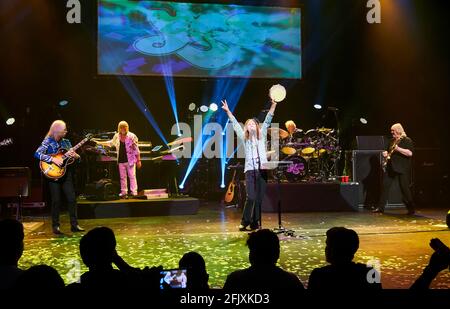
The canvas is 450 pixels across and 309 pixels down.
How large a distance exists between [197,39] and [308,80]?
4.14 metres

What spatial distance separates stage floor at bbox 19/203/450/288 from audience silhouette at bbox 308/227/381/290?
2.23 meters

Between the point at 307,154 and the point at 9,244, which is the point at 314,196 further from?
the point at 9,244

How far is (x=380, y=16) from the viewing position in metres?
13.9

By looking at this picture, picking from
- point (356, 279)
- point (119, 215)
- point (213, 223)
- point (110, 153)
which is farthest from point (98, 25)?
point (356, 279)

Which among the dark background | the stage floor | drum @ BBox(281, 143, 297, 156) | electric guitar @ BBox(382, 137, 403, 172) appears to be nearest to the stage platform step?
the stage floor

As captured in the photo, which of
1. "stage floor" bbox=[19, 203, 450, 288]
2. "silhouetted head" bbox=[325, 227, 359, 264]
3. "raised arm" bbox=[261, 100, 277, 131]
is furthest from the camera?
"raised arm" bbox=[261, 100, 277, 131]

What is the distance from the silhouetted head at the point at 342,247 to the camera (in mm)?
2676

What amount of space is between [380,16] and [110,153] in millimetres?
9097

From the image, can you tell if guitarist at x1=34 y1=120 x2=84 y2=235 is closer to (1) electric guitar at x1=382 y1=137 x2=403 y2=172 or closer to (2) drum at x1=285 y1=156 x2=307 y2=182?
(2) drum at x1=285 y1=156 x2=307 y2=182

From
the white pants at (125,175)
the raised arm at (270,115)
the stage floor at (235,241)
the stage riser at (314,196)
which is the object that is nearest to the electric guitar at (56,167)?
the stage floor at (235,241)

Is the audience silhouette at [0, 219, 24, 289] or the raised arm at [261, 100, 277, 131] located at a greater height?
the raised arm at [261, 100, 277, 131]

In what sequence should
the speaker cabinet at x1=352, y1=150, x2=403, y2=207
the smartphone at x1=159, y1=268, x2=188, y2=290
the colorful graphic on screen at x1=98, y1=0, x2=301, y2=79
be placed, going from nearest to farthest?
the smartphone at x1=159, y1=268, x2=188, y2=290 → the speaker cabinet at x1=352, y1=150, x2=403, y2=207 → the colorful graphic on screen at x1=98, y1=0, x2=301, y2=79

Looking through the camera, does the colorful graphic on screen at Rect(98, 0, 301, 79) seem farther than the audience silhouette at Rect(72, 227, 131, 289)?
Yes

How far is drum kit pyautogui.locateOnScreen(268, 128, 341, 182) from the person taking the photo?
1193 centimetres
